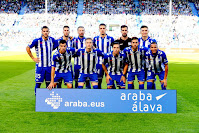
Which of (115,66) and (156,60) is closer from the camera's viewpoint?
(156,60)

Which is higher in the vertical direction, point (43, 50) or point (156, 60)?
point (43, 50)

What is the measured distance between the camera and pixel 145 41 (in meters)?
7.94

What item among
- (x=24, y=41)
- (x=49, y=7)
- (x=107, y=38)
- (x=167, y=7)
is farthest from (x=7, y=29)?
(x=107, y=38)

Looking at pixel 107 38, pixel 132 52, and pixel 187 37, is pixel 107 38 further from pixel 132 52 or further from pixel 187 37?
pixel 187 37

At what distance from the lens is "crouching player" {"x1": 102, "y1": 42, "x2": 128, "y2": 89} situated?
284 inches

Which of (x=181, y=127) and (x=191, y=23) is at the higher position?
(x=191, y=23)

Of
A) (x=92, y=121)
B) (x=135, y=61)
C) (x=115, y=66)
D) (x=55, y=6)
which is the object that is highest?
(x=55, y=6)

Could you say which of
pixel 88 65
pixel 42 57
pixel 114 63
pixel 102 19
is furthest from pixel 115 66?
pixel 102 19

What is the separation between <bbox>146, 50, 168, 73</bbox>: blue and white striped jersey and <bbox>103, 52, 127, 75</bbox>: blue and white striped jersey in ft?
1.77

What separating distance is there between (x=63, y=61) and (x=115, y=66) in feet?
3.93

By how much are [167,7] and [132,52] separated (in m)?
40.0

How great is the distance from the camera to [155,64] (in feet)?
23.9

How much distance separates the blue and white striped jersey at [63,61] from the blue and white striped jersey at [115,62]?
0.82m

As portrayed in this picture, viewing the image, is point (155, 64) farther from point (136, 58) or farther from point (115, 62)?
point (115, 62)
